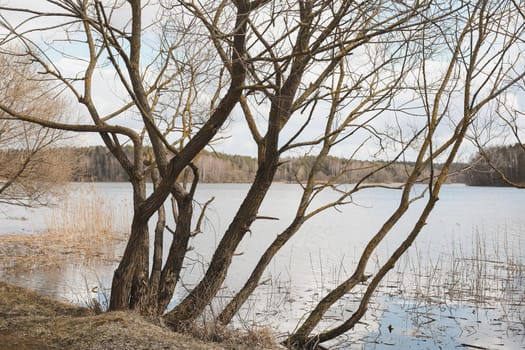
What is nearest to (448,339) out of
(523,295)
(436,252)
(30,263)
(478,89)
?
(523,295)

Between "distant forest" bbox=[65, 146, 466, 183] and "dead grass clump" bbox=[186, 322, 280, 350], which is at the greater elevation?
"distant forest" bbox=[65, 146, 466, 183]

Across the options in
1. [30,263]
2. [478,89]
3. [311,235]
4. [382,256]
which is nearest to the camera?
[478,89]

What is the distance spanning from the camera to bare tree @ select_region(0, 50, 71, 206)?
10900 millimetres

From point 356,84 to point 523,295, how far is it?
16.3ft

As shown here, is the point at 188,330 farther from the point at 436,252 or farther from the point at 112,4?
the point at 436,252

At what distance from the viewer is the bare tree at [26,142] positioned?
10.9m

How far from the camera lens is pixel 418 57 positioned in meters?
5.38

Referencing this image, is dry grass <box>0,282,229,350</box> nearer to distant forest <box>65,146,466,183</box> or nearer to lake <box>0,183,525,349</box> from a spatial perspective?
lake <box>0,183,525,349</box>

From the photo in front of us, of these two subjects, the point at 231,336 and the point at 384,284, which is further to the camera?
the point at 384,284

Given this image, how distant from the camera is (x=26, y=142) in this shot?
10.1 m

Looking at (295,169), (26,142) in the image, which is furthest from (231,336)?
(26,142)

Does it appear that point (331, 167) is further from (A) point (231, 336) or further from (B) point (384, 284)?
(B) point (384, 284)

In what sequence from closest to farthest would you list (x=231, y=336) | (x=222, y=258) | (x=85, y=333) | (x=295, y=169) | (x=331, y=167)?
(x=85, y=333) → (x=231, y=336) → (x=222, y=258) → (x=295, y=169) → (x=331, y=167)

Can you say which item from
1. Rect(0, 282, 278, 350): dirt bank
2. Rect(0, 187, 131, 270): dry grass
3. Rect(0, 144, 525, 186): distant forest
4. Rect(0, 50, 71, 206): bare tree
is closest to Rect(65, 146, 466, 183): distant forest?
Rect(0, 144, 525, 186): distant forest
